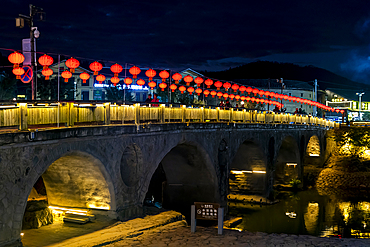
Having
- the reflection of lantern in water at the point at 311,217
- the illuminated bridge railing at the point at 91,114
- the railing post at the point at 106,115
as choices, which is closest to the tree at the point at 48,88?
the illuminated bridge railing at the point at 91,114

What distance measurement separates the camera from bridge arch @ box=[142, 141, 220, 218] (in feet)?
105

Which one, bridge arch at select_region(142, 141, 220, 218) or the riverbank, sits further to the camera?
bridge arch at select_region(142, 141, 220, 218)

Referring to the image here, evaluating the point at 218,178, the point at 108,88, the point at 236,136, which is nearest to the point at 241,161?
the point at 236,136

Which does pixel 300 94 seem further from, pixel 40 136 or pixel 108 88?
pixel 40 136

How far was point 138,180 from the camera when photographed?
Answer: 880 inches

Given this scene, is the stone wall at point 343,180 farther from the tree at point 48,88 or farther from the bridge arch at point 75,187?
the bridge arch at point 75,187

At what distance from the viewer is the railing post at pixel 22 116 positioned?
15.0 m

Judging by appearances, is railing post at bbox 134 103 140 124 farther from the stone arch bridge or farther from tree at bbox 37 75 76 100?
tree at bbox 37 75 76 100

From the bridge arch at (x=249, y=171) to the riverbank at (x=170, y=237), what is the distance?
20565mm

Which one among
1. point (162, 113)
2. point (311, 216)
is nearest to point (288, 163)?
point (311, 216)

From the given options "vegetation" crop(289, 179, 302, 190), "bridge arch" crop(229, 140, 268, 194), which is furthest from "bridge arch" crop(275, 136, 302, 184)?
"bridge arch" crop(229, 140, 268, 194)

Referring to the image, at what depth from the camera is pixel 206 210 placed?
2139 centimetres

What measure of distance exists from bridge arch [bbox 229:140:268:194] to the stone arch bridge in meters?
0.12

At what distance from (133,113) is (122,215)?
17.5ft
